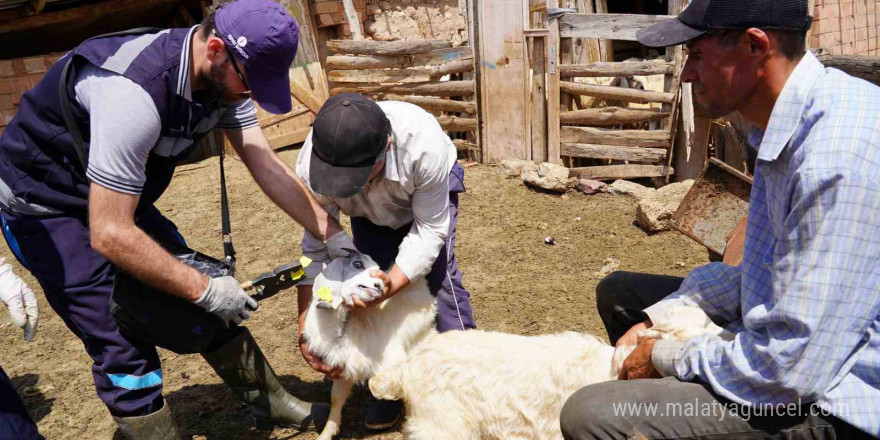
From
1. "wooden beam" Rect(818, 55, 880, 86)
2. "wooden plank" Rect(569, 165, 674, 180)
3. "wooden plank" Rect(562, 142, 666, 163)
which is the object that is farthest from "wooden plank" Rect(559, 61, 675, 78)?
"wooden beam" Rect(818, 55, 880, 86)

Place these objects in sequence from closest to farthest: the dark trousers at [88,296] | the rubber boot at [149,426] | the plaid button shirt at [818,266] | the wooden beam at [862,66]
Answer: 1. the plaid button shirt at [818,266]
2. the dark trousers at [88,296]
3. the rubber boot at [149,426]
4. the wooden beam at [862,66]

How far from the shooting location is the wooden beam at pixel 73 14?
29.9 ft

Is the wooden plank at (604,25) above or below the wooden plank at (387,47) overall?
above

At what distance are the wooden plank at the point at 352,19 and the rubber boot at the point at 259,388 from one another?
748 cm

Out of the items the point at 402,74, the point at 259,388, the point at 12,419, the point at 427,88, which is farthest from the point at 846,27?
the point at 12,419

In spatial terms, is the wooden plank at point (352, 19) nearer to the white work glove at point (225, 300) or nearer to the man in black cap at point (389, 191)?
the man in black cap at point (389, 191)

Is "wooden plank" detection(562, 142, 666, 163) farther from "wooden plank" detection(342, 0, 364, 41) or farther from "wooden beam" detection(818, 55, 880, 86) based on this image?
"wooden plank" detection(342, 0, 364, 41)

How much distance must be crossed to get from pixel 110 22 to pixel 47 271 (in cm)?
940

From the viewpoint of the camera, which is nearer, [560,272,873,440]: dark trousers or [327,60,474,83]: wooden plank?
[560,272,873,440]: dark trousers

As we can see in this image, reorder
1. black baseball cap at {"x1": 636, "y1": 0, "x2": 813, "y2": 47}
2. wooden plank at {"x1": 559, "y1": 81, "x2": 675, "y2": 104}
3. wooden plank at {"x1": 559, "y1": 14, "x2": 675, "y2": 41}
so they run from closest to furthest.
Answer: black baseball cap at {"x1": 636, "y1": 0, "x2": 813, "y2": 47} → wooden plank at {"x1": 559, "y1": 14, "x2": 675, "y2": 41} → wooden plank at {"x1": 559, "y1": 81, "x2": 675, "y2": 104}

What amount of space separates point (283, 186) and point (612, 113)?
5.39 meters

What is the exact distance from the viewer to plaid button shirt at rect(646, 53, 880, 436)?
73.5 inches

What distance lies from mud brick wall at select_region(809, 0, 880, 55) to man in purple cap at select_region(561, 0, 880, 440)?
285 inches

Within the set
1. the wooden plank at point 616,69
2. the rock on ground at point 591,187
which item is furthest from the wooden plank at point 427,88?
the rock on ground at point 591,187
